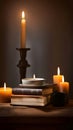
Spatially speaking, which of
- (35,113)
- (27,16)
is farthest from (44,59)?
(35,113)

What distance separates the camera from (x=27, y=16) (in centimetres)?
154

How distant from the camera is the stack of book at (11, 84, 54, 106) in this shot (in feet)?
3.75

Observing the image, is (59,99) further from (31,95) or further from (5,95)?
(5,95)

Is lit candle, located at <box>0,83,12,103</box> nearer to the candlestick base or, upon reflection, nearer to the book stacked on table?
the book stacked on table

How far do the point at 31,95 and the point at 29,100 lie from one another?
23mm

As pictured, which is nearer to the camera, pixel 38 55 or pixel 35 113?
A: pixel 35 113

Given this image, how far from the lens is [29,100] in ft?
3.78

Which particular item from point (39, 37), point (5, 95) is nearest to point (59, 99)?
point (5, 95)

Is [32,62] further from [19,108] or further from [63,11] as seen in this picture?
[19,108]
